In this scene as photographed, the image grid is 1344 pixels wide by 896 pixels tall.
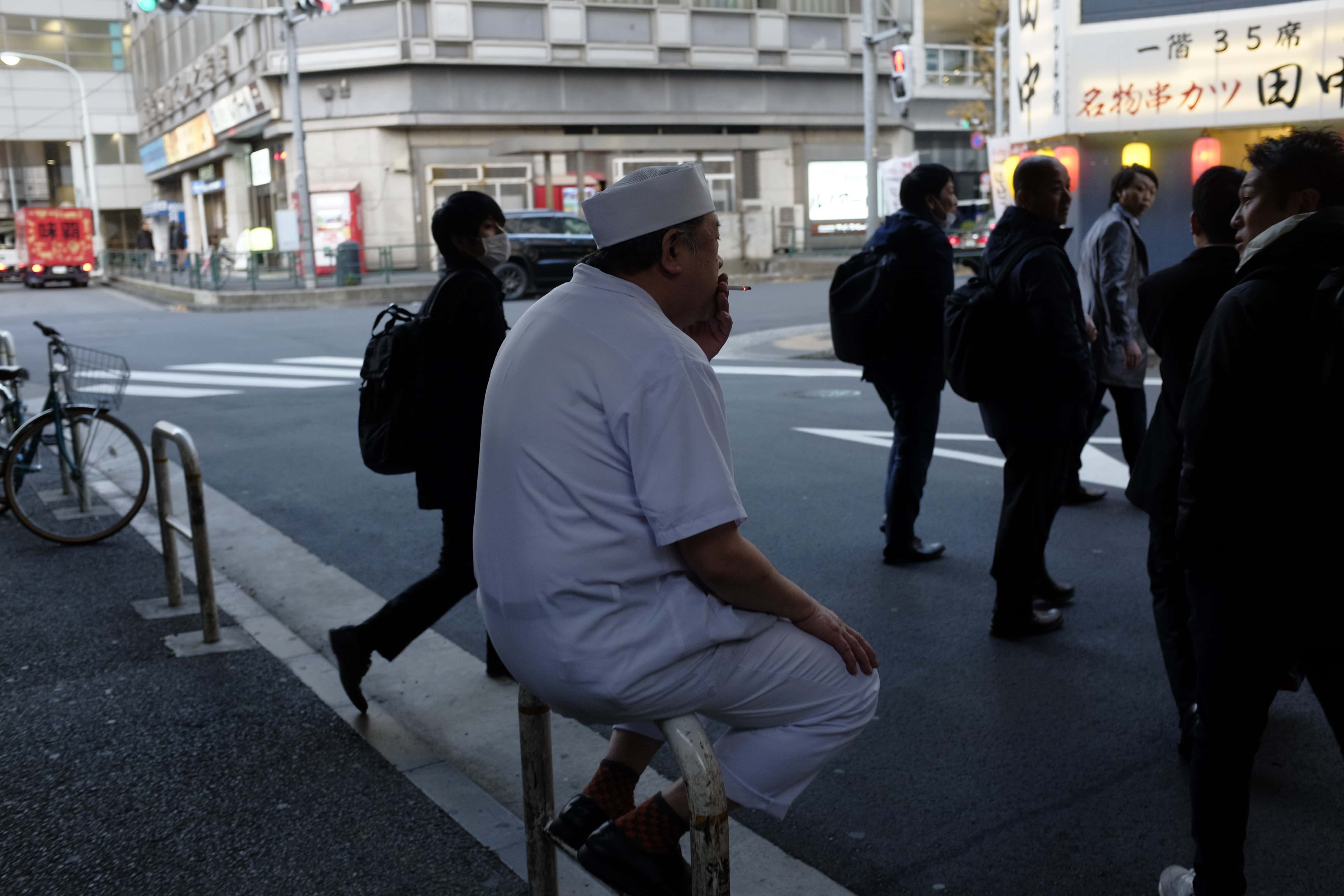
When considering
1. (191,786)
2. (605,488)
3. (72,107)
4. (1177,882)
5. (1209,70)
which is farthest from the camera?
(72,107)

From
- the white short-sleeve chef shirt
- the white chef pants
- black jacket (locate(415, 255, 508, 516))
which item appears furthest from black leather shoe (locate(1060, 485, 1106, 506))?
the white short-sleeve chef shirt

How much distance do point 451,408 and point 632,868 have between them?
2.03m

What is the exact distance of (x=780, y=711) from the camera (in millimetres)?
2457

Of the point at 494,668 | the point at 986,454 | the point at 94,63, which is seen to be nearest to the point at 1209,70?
the point at 986,454

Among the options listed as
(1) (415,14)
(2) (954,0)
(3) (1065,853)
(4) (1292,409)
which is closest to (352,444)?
(3) (1065,853)

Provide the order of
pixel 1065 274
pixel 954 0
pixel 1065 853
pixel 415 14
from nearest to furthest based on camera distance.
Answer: pixel 1065 853 → pixel 1065 274 → pixel 415 14 → pixel 954 0

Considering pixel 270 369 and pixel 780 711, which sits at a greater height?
pixel 780 711

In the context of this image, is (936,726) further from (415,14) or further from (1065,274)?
(415,14)

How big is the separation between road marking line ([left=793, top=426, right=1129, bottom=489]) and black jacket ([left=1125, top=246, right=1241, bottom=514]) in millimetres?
3586

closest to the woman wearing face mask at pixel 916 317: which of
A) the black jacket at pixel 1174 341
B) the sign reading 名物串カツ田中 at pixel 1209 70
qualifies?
the black jacket at pixel 1174 341

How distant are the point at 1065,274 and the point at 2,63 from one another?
220 ft

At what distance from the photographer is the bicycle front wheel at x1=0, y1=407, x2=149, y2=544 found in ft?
22.8

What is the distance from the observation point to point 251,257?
28.2m

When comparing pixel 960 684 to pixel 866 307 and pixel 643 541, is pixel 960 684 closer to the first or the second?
pixel 866 307
